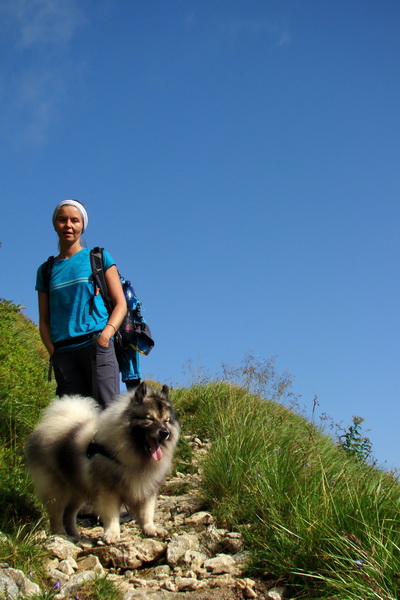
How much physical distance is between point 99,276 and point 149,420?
5.41 feet

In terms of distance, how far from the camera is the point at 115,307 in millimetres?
6188

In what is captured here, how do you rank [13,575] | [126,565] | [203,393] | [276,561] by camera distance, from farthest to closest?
1. [203,393]
2. [126,565]
3. [276,561]
4. [13,575]

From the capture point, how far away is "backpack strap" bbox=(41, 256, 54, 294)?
6406 millimetres

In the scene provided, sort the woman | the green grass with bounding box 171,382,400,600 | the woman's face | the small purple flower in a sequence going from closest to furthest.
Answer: the small purple flower < the green grass with bounding box 171,382,400,600 < the woman < the woman's face

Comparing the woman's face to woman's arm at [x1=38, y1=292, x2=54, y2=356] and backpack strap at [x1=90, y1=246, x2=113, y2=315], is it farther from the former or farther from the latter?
woman's arm at [x1=38, y1=292, x2=54, y2=356]

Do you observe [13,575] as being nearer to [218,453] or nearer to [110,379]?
[110,379]

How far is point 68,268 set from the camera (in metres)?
6.25

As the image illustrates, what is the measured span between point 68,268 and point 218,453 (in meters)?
2.67

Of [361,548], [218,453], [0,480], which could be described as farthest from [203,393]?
[361,548]

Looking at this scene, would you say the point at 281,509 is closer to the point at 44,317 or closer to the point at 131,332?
the point at 131,332

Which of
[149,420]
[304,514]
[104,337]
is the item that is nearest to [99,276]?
[104,337]

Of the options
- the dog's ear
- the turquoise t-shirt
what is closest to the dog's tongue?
the dog's ear

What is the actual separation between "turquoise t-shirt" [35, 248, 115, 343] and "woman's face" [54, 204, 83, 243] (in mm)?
239

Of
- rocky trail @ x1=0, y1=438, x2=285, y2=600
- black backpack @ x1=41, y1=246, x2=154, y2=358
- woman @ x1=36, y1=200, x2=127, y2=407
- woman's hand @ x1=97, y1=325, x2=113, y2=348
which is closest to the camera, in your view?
rocky trail @ x1=0, y1=438, x2=285, y2=600
